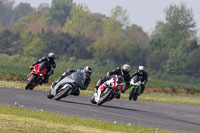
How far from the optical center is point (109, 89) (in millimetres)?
21594

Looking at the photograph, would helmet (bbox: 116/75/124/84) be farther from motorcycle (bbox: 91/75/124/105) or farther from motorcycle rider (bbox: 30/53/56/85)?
motorcycle rider (bbox: 30/53/56/85)

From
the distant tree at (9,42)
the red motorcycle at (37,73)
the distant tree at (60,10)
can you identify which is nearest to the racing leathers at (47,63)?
the red motorcycle at (37,73)

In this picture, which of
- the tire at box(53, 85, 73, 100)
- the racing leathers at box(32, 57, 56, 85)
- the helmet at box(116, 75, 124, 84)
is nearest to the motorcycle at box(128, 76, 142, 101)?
the racing leathers at box(32, 57, 56, 85)

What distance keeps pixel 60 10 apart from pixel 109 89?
131 metres

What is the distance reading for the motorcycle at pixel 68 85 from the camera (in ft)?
67.8

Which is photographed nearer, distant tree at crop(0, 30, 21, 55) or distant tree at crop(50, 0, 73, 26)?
distant tree at crop(0, 30, 21, 55)

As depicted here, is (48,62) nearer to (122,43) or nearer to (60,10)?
(122,43)

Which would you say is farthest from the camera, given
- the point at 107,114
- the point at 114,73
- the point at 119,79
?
the point at 114,73

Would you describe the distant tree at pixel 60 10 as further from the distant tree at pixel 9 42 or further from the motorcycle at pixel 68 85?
the motorcycle at pixel 68 85

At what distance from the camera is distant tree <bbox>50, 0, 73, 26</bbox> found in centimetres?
14962

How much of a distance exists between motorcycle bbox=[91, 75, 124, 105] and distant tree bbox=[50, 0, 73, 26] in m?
128

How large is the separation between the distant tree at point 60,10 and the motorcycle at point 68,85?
128257 mm

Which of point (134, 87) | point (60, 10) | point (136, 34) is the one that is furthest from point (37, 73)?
point (60, 10)

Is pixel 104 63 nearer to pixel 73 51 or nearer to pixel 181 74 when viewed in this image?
pixel 73 51
